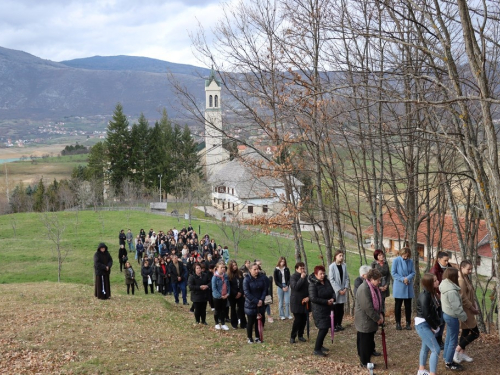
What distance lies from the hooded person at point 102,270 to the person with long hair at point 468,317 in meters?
9.34

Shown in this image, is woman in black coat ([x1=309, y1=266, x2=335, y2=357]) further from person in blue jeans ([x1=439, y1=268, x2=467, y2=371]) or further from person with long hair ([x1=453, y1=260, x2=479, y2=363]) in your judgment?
person with long hair ([x1=453, y1=260, x2=479, y2=363])

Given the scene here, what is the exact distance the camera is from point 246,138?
1255 centimetres

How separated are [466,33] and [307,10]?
5117 millimetres

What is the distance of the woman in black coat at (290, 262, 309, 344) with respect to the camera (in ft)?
31.6

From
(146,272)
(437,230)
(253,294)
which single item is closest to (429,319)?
(253,294)

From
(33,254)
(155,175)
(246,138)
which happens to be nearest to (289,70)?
(246,138)

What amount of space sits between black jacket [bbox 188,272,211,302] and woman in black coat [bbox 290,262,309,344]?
2609 millimetres

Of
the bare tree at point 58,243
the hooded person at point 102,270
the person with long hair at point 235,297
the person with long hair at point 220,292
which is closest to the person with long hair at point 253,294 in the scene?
the person with long hair at point 220,292

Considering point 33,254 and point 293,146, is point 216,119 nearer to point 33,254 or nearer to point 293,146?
point 293,146

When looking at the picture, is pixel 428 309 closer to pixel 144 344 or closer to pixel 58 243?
pixel 144 344

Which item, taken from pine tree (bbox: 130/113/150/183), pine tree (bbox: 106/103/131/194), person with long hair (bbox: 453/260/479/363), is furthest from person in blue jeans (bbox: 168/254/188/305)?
pine tree (bbox: 106/103/131/194)

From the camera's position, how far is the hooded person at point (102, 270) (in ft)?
45.3

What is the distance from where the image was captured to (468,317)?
25.5 feet

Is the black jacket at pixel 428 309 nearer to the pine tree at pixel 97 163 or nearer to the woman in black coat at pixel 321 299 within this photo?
the woman in black coat at pixel 321 299
